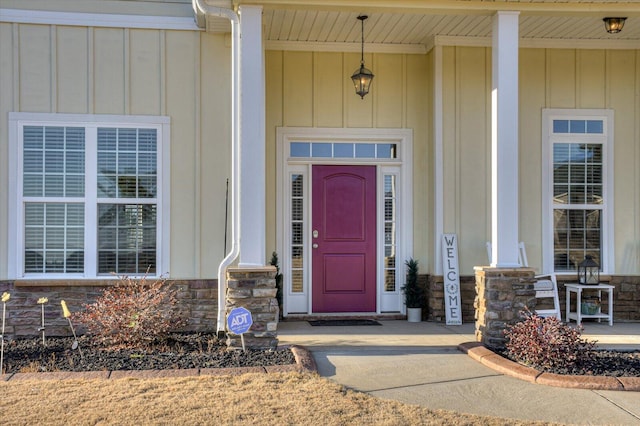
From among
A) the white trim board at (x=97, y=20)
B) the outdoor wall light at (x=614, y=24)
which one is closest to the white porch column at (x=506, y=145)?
the outdoor wall light at (x=614, y=24)

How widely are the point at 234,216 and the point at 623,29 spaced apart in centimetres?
517

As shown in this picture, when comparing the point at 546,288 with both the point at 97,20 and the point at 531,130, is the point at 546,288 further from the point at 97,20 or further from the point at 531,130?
the point at 97,20

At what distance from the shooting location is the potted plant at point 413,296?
7.98 meters

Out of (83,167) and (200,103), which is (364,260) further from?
(83,167)

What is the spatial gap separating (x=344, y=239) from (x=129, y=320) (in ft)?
10.3

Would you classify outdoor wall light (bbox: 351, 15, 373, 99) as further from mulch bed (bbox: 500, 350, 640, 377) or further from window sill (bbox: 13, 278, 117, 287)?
window sill (bbox: 13, 278, 117, 287)

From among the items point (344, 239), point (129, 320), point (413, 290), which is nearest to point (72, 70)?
point (129, 320)

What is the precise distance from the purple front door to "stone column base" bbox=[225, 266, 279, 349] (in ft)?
7.38

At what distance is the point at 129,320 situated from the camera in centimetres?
606

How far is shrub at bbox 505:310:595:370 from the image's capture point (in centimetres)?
532

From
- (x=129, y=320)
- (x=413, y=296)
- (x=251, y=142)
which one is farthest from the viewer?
(x=413, y=296)

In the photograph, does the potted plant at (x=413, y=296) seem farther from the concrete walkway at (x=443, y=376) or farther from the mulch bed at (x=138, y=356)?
the mulch bed at (x=138, y=356)

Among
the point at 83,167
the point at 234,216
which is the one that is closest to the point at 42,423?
the point at 234,216

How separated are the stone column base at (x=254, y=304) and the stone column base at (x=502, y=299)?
2100 millimetres
